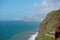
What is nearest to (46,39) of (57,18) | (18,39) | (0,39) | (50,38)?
(50,38)

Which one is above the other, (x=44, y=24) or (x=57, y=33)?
(x=44, y=24)

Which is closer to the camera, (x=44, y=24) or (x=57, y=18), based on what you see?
(x=57, y=18)

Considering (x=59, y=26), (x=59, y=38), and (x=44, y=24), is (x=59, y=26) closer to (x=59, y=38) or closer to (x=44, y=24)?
(x=59, y=38)

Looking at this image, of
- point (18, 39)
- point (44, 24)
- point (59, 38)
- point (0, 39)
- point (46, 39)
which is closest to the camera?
point (59, 38)

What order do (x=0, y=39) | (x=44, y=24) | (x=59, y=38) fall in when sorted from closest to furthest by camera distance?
(x=59, y=38) → (x=44, y=24) → (x=0, y=39)

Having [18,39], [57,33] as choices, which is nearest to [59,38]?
[57,33]

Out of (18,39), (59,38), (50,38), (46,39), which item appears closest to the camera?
(59,38)

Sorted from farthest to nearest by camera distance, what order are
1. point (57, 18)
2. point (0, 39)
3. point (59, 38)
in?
point (0, 39), point (57, 18), point (59, 38)

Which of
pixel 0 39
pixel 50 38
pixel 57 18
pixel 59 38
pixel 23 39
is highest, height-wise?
pixel 0 39

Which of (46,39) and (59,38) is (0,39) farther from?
(59,38)
